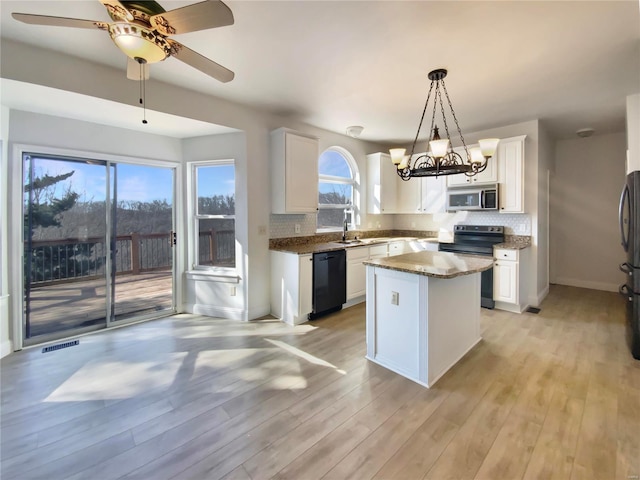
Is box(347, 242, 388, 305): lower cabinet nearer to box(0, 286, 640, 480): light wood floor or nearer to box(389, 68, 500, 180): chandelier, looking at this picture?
box(0, 286, 640, 480): light wood floor

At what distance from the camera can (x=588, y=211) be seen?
5281 mm

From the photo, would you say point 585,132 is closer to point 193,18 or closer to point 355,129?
point 355,129

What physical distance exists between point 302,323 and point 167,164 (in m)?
2.84

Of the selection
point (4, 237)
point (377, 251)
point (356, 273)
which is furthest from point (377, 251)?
point (4, 237)

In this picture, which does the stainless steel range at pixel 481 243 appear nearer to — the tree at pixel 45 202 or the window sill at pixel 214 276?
the window sill at pixel 214 276

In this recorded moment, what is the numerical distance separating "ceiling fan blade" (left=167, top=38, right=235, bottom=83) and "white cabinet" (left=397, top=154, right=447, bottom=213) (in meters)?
3.96

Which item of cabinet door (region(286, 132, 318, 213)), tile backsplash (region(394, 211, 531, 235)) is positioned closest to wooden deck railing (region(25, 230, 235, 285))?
cabinet door (region(286, 132, 318, 213))

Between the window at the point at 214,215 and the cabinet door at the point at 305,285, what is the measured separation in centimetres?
101

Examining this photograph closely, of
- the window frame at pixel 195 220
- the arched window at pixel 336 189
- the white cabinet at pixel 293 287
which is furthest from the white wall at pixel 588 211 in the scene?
the window frame at pixel 195 220

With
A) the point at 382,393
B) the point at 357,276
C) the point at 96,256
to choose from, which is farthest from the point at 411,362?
the point at 96,256

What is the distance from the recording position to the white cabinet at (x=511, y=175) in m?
Result: 4.16

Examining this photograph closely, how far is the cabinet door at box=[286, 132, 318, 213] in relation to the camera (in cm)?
391

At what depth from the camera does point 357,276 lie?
4.42 m

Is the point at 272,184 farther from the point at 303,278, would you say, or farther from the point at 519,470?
the point at 519,470
